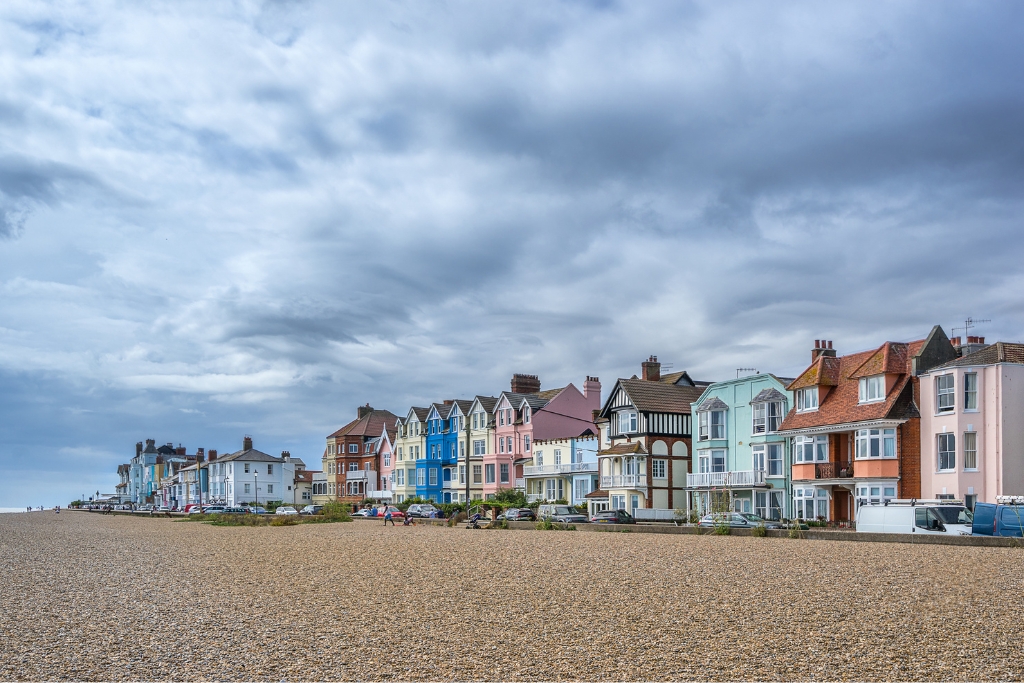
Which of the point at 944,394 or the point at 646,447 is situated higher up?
the point at 944,394

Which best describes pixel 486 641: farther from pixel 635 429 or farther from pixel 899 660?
pixel 635 429

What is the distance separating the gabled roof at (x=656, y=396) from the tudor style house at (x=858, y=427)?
10837 millimetres

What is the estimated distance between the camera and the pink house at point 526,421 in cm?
7325

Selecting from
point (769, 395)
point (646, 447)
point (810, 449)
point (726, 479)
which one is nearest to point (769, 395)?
point (769, 395)

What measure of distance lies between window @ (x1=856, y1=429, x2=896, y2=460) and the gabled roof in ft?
55.0

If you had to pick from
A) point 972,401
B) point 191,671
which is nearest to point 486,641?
point 191,671

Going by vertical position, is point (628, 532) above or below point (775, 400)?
below

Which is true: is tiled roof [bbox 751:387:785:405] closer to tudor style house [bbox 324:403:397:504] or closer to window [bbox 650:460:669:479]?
window [bbox 650:460:669:479]

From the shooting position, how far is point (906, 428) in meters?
42.6

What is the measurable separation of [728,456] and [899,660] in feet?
147

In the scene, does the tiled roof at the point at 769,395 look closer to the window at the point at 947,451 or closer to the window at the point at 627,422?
the window at the point at 627,422

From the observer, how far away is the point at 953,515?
3191 cm

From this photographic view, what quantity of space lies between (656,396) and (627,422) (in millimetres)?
2474

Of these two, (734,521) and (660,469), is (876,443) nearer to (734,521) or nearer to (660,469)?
(734,521)
